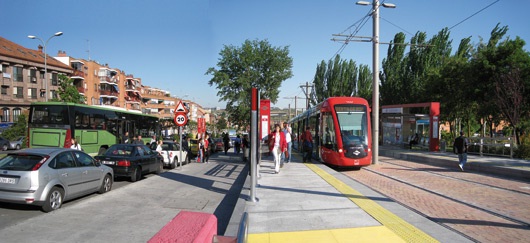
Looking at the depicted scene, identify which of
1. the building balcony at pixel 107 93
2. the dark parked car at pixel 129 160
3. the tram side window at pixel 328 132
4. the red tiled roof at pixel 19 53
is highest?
the red tiled roof at pixel 19 53

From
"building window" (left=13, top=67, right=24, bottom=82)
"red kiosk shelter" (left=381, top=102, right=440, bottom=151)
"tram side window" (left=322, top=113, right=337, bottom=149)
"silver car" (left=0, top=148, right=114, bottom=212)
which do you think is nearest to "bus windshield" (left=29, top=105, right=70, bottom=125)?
"silver car" (left=0, top=148, right=114, bottom=212)

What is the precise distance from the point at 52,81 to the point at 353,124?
5757cm

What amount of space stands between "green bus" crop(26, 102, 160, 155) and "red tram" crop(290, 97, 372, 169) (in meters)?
12.2

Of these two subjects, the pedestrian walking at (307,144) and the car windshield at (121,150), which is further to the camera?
the pedestrian walking at (307,144)

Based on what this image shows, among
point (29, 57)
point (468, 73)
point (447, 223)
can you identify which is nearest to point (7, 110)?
point (29, 57)

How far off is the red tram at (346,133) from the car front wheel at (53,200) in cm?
1057

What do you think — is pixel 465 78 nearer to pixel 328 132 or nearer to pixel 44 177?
pixel 328 132

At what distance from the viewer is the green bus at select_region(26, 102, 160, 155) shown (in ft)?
60.4

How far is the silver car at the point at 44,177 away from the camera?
7.76m

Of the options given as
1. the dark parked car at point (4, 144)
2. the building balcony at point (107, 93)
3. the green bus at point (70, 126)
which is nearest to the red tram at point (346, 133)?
the green bus at point (70, 126)

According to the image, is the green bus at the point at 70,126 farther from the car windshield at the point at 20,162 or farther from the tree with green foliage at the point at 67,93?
the tree with green foliage at the point at 67,93

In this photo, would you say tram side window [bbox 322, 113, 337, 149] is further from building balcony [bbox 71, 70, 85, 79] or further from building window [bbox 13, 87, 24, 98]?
building balcony [bbox 71, 70, 85, 79]

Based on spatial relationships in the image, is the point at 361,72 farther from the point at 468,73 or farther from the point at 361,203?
the point at 361,203

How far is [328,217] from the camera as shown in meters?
6.70
